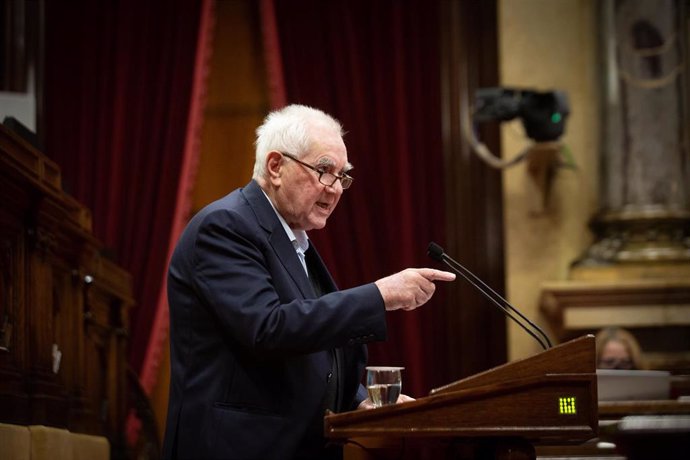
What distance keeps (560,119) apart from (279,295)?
3587 mm

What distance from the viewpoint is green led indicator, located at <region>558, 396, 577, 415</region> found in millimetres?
2262

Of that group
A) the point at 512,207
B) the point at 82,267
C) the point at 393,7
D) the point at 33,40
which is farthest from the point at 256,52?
Result: the point at 82,267

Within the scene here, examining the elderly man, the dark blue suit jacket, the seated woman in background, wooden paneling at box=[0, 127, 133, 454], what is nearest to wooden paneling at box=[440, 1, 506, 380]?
the seated woman in background

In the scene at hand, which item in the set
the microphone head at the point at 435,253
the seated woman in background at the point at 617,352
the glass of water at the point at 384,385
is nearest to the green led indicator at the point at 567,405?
the glass of water at the point at 384,385

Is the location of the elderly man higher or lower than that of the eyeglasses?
lower

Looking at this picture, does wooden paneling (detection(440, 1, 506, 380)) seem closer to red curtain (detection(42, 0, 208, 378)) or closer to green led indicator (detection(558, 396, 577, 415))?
red curtain (detection(42, 0, 208, 378))

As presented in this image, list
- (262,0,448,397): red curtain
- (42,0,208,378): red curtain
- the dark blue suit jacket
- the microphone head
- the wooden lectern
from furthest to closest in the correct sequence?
(42,0,208,378): red curtain
(262,0,448,397): red curtain
the microphone head
the dark blue suit jacket
the wooden lectern

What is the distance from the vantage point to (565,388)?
2.28 meters

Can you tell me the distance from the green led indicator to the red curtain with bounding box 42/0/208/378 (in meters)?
4.49

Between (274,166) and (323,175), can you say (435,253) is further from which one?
(274,166)

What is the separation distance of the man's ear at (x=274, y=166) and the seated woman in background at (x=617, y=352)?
2.95 metres

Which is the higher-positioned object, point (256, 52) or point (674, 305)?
point (256, 52)

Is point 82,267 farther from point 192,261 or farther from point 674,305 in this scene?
point 674,305

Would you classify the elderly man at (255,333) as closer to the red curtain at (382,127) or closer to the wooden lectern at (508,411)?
the wooden lectern at (508,411)
